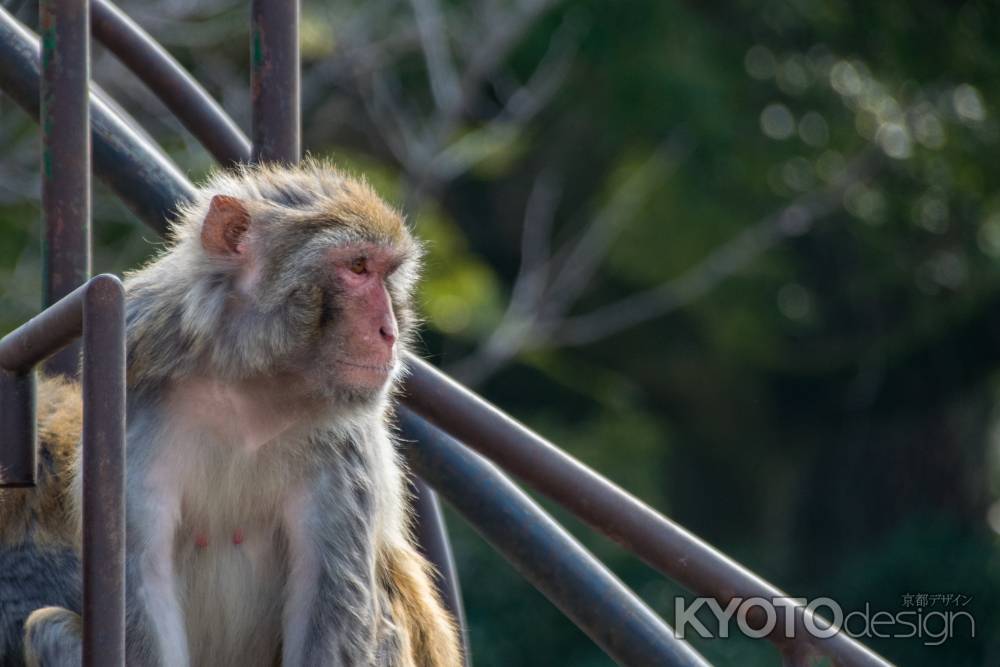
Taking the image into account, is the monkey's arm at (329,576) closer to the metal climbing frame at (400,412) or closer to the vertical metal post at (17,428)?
the metal climbing frame at (400,412)

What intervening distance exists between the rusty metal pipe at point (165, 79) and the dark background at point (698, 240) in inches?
218

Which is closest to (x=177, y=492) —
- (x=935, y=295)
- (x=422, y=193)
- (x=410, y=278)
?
(x=410, y=278)

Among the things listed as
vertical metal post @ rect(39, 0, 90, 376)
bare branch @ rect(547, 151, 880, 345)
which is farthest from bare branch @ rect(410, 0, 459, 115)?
vertical metal post @ rect(39, 0, 90, 376)

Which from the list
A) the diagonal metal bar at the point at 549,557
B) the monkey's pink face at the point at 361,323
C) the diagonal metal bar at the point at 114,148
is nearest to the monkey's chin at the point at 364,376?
the monkey's pink face at the point at 361,323

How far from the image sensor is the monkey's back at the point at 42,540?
299 centimetres

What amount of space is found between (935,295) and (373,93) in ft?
17.3

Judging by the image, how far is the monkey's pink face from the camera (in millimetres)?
2846

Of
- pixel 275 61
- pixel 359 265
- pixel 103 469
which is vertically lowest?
pixel 103 469

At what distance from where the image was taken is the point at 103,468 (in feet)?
6.54

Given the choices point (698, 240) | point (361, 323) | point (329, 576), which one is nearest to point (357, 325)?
point (361, 323)

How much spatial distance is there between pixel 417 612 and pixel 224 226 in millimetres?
884

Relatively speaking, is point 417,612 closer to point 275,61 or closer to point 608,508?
point 608,508

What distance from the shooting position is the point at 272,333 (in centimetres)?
285

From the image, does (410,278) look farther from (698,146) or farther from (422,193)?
(698,146)
